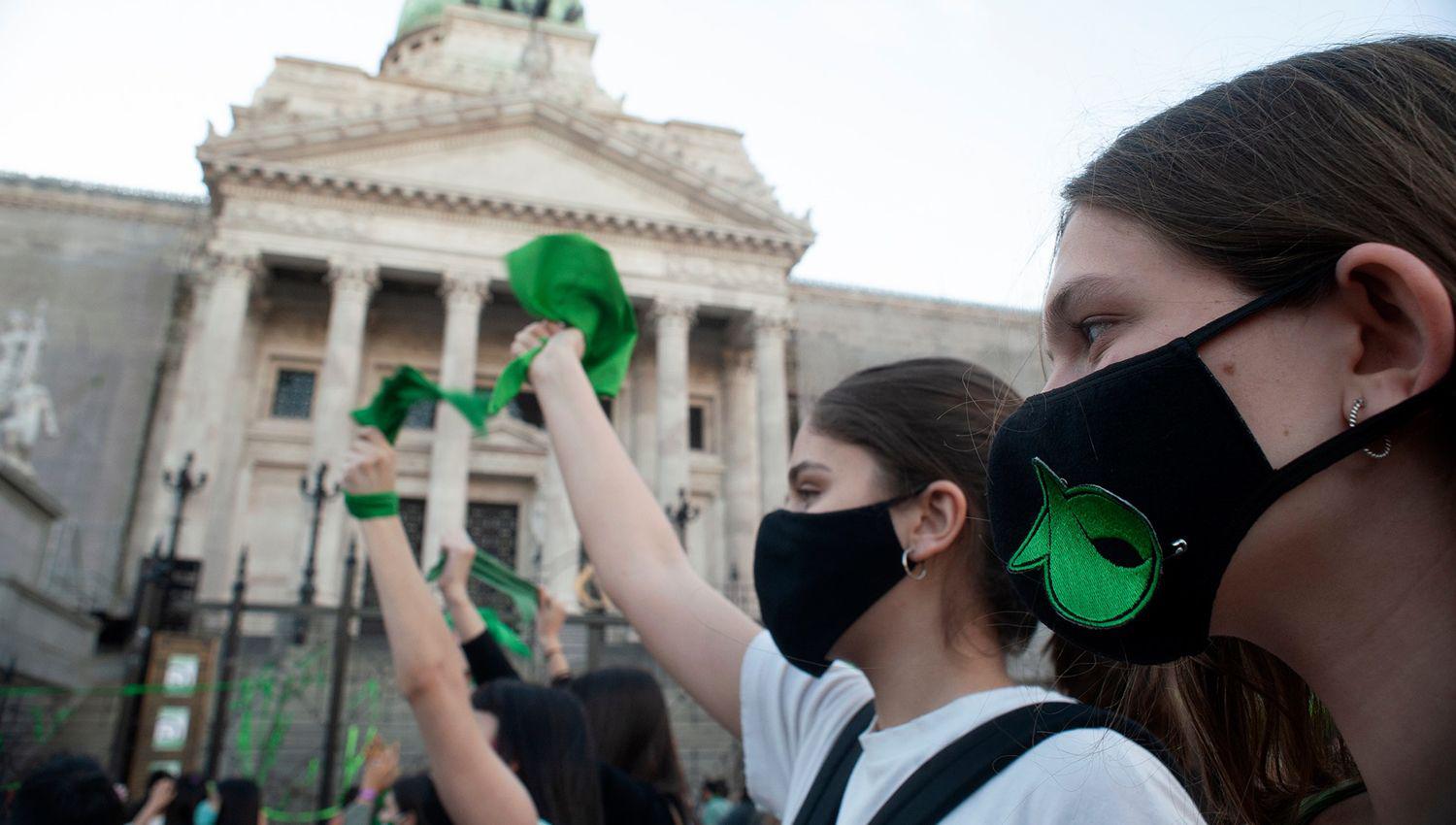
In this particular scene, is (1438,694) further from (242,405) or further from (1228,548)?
(242,405)

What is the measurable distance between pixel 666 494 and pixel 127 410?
14.4 metres

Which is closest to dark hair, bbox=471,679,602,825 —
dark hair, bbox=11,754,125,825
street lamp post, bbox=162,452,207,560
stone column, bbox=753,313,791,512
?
dark hair, bbox=11,754,125,825

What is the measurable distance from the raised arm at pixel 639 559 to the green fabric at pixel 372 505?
26.1 inches

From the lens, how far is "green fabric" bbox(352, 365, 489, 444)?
336cm

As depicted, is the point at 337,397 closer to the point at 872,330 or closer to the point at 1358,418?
the point at 872,330

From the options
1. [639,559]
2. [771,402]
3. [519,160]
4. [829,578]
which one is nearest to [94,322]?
[519,160]

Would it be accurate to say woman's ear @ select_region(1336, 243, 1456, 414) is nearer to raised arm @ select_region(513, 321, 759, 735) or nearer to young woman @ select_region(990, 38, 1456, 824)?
young woman @ select_region(990, 38, 1456, 824)

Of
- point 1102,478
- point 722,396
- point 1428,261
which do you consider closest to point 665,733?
point 1102,478

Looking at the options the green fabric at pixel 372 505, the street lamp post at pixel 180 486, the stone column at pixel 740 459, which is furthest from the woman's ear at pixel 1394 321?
the stone column at pixel 740 459

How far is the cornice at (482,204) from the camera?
2394cm

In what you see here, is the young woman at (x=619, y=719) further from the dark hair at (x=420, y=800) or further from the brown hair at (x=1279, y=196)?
the brown hair at (x=1279, y=196)

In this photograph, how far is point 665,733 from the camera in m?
3.95

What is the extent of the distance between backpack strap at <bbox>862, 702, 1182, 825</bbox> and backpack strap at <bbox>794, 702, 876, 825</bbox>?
9.5 inches

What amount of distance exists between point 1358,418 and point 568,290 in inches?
90.2
